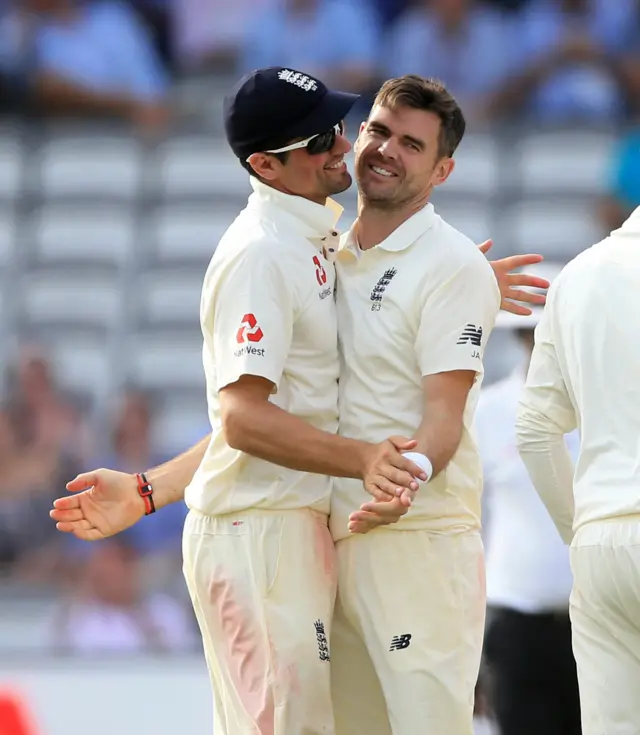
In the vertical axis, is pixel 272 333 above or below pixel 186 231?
above

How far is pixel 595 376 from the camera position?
2969 mm

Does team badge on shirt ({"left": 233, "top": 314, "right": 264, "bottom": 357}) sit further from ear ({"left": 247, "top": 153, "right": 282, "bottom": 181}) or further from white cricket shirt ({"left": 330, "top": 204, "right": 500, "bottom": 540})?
ear ({"left": 247, "top": 153, "right": 282, "bottom": 181})

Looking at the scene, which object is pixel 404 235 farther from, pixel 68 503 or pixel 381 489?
pixel 68 503

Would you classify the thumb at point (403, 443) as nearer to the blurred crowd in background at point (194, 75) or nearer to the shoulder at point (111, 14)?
the blurred crowd in background at point (194, 75)

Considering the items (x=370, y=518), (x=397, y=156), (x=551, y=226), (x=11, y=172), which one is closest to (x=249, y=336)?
(x=370, y=518)

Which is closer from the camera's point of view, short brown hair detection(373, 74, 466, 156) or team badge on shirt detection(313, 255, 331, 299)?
team badge on shirt detection(313, 255, 331, 299)

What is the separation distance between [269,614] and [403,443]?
473mm

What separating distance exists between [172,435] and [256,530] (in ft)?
16.7

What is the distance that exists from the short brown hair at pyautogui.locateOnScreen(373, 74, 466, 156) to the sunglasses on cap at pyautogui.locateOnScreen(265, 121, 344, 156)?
15cm

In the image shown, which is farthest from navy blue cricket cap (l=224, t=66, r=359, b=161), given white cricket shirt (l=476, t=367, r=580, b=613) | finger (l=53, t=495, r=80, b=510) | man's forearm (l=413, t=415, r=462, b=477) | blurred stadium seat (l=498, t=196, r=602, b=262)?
blurred stadium seat (l=498, t=196, r=602, b=262)

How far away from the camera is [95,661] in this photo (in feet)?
17.3

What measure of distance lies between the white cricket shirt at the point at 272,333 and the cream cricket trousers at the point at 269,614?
62mm

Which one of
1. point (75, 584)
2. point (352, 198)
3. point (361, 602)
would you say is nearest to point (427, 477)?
point (361, 602)

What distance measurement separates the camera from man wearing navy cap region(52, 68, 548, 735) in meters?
3.03
